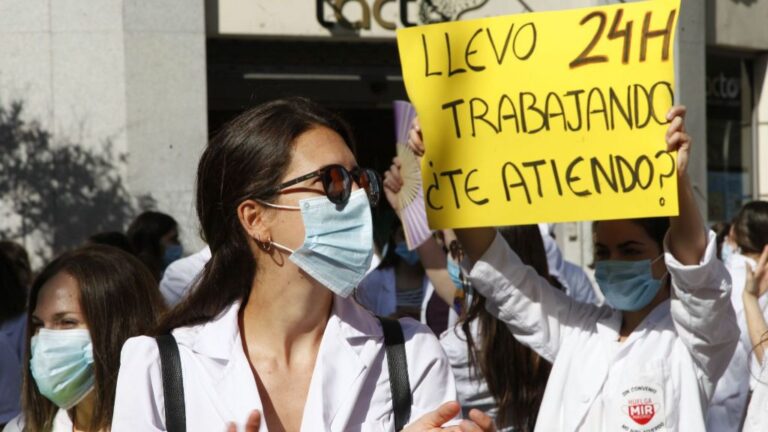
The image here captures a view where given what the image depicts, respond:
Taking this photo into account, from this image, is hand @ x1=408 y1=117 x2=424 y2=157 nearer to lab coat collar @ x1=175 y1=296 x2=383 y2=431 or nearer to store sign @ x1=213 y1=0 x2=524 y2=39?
lab coat collar @ x1=175 y1=296 x2=383 y2=431

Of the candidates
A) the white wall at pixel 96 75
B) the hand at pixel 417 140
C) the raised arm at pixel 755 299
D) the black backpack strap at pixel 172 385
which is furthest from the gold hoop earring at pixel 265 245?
the white wall at pixel 96 75

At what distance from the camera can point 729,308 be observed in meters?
3.54

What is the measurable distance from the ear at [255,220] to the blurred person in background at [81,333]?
101 cm

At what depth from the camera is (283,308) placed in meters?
2.75

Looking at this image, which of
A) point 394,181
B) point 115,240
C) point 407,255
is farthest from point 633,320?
point 407,255

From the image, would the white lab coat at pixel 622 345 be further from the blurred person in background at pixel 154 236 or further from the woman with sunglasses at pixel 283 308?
the blurred person in background at pixel 154 236

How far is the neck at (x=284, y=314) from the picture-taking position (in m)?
2.73

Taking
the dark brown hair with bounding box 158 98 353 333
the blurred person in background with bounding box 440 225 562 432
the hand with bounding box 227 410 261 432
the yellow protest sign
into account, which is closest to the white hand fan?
the blurred person in background with bounding box 440 225 562 432

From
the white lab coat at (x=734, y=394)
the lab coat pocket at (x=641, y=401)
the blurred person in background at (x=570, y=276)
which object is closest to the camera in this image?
the lab coat pocket at (x=641, y=401)

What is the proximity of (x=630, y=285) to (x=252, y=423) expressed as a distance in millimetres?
1955

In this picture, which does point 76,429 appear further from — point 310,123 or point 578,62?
point 578,62

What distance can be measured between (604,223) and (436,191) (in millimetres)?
721

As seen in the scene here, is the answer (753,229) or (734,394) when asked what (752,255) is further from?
(734,394)

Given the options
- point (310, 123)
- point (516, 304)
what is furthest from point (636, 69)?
point (310, 123)
